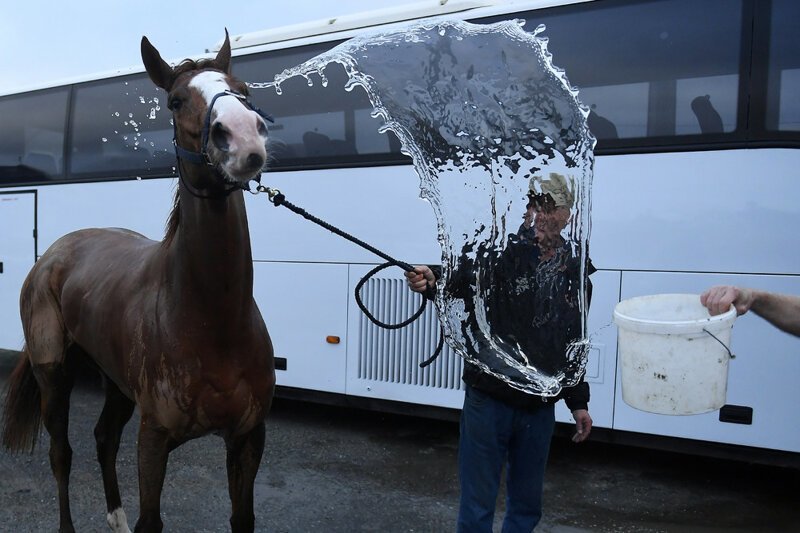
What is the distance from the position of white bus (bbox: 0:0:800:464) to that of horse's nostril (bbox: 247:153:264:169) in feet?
9.69

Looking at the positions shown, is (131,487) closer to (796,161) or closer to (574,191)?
(574,191)

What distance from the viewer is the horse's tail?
3938 millimetres

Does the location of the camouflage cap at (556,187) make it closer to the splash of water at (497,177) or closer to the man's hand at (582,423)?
the splash of water at (497,177)

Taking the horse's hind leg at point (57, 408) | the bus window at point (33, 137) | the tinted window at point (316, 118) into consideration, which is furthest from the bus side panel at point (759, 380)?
the bus window at point (33, 137)

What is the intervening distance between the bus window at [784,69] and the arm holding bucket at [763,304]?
91.5 inches

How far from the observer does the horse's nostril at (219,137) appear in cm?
204

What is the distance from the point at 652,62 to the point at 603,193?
94 centimetres

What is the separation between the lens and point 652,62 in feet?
14.5

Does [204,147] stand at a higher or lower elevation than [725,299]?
higher

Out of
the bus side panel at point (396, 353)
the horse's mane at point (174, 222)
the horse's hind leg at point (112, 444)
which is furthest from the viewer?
the bus side panel at point (396, 353)

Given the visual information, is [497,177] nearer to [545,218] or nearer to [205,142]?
[545,218]

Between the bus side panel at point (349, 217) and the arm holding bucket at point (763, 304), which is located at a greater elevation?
the bus side panel at point (349, 217)

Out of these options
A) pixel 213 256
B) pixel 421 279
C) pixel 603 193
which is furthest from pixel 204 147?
pixel 603 193

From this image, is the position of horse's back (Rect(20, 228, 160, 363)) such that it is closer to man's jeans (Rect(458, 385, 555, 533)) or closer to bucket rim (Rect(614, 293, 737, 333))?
man's jeans (Rect(458, 385, 555, 533))
